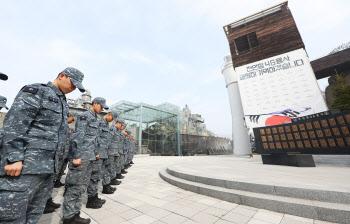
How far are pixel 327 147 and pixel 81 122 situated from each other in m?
9.60

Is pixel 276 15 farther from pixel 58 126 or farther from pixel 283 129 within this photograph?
pixel 58 126

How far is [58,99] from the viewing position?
2021mm

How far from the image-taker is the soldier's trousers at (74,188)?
2396 mm

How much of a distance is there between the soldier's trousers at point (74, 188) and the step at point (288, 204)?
3.01 metres

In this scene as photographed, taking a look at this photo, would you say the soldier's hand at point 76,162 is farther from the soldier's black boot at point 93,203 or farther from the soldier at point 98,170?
the soldier's black boot at point 93,203

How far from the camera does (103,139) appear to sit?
13.0ft

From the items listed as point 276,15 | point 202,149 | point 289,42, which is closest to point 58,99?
point 289,42

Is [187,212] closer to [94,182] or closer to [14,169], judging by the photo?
[94,182]

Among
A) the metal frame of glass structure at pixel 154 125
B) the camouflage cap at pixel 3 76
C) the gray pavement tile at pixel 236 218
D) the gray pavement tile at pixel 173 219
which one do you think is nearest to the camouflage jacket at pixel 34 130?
the camouflage cap at pixel 3 76

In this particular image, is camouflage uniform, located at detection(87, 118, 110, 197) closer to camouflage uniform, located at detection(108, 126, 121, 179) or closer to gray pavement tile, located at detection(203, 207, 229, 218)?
camouflage uniform, located at detection(108, 126, 121, 179)

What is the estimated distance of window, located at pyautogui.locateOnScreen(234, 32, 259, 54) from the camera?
2080 cm

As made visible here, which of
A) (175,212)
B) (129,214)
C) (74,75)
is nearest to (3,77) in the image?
(74,75)

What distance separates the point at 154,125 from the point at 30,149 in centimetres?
2204

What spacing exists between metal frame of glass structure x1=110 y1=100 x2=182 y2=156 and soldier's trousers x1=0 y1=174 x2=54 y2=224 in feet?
63.0
